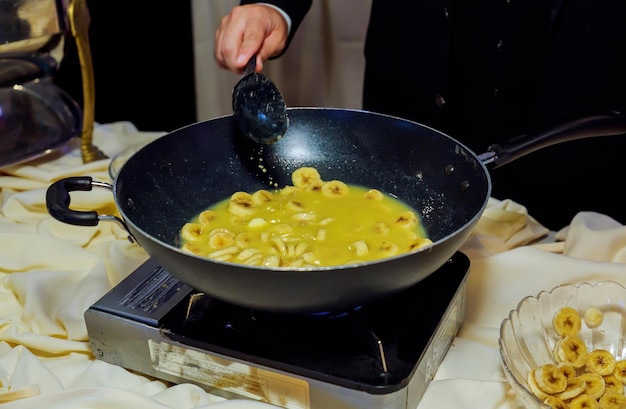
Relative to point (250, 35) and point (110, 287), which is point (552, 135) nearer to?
point (250, 35)

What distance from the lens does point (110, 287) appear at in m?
1.34

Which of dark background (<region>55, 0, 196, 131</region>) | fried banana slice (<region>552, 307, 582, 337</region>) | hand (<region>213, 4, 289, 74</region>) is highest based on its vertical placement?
hand (<region>213, 4, 289, 74</region>)

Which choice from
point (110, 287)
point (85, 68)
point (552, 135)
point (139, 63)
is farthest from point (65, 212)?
point (139, 63)

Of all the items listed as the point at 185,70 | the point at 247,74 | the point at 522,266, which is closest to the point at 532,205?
the point at 522,266

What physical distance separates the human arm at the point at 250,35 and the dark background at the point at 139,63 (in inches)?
58.1

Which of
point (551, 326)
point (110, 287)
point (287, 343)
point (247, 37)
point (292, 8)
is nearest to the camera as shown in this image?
point (287, 343)

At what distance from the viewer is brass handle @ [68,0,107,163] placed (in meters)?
1.80

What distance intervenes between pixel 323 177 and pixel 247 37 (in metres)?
0.33

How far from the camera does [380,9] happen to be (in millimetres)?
1891

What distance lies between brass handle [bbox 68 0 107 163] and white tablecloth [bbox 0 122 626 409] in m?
0.24

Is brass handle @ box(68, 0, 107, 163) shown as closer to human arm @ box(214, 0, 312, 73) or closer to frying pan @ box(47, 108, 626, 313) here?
human arm @ box(214, 0, 312, 73)

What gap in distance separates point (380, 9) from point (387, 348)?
1158mm

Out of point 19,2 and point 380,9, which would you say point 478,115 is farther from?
point 19,2

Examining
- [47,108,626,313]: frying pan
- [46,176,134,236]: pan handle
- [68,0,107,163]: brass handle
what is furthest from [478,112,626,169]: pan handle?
[68,0,107,163]: brass handle
